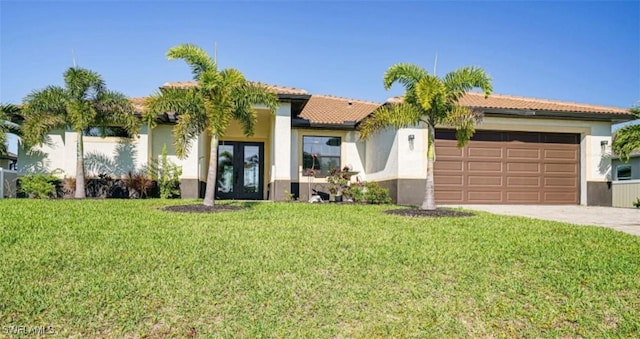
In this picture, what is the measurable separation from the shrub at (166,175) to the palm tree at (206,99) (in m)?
4.39

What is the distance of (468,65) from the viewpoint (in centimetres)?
1042

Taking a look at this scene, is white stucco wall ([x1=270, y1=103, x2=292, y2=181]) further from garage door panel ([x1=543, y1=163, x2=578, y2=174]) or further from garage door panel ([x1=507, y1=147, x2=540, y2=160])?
garage door panel ([x1=543, y1=163, x2=578, y2=174])

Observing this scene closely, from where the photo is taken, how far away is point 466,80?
10234mm

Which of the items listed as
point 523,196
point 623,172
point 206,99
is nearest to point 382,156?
point 523,196

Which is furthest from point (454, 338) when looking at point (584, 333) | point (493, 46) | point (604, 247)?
point (493, 46)

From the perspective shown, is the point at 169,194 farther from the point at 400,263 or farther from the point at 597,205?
the point at 597,205

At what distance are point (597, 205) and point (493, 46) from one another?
725cm

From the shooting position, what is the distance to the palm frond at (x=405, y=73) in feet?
34.2

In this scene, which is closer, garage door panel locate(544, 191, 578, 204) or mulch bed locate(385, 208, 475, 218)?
mulch bed locate(385, 208, 475, 218)

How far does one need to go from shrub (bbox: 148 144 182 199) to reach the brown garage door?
9.56 metres

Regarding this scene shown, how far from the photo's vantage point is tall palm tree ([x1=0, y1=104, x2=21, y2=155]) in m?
14.1

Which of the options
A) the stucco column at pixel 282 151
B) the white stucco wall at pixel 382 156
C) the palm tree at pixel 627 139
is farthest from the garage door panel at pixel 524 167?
the stucco column at pixel 282 151

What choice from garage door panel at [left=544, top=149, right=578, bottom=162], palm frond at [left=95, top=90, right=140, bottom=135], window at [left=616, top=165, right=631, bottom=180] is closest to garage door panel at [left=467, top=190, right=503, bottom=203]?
garage door panel at [left=544, top=149, right=578, bottom=162]

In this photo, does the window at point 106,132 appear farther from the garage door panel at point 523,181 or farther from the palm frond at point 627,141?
the palm frond at point 627,141
